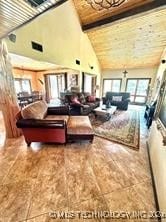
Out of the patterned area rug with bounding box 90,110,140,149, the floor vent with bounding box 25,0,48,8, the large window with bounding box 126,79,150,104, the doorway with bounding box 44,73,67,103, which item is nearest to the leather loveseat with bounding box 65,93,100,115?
the patterned area rug with bounding box 90,110,140,149

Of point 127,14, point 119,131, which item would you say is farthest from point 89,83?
point 119,131

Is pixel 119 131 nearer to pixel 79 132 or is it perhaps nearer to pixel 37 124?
pixel 79 132

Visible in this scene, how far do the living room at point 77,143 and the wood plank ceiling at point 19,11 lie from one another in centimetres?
77

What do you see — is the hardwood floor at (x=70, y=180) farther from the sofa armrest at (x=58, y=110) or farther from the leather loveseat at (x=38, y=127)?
the sofa armrest at (x=58, y=110)

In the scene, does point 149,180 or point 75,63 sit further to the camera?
point 75,63

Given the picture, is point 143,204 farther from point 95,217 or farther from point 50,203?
point 50,203

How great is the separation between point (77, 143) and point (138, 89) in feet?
24.6

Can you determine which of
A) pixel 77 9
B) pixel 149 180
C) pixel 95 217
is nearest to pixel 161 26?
pixel 77 9

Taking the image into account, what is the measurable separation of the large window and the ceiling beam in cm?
456

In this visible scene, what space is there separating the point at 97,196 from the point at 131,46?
713 cm

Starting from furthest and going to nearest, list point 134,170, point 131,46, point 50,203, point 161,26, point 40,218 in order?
point 131,46 < point 161,26 < point 134,170 < point 50,203 < point 40,218

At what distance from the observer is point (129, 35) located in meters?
5.72

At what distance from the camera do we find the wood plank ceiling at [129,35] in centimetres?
470

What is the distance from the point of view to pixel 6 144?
9.41 ft
